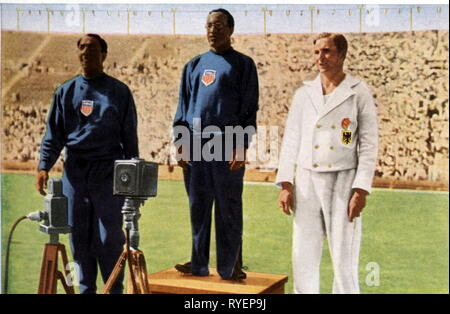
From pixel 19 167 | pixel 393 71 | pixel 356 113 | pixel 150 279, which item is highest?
pixel 393 71

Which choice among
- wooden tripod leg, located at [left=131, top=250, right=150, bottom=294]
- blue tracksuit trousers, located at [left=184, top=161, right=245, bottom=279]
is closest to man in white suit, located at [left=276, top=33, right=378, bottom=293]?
blue tracksuit trousers, located at [left=184, top=161, right=245, bottom=279]

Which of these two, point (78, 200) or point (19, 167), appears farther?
point (19, 167)

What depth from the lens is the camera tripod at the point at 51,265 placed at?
3654 millimetres

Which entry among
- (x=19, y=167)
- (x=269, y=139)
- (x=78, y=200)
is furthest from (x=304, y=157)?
(x=19, y=167)

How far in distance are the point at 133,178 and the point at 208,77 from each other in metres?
0.79

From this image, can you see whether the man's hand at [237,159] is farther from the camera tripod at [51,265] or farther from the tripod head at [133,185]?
the camera tripod at [51,265]

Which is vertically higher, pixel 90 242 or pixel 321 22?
pixel 321 22

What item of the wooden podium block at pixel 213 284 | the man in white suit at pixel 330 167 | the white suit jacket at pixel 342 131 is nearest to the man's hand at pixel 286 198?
the man in white suit at pixel 330 167

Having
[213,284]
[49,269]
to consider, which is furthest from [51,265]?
[213,284]

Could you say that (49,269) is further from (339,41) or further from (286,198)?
(339,41)

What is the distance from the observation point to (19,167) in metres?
4.16

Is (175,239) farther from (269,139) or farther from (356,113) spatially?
(356,113)

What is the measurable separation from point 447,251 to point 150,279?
1815 millimetres

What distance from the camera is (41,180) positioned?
408 centimetres
